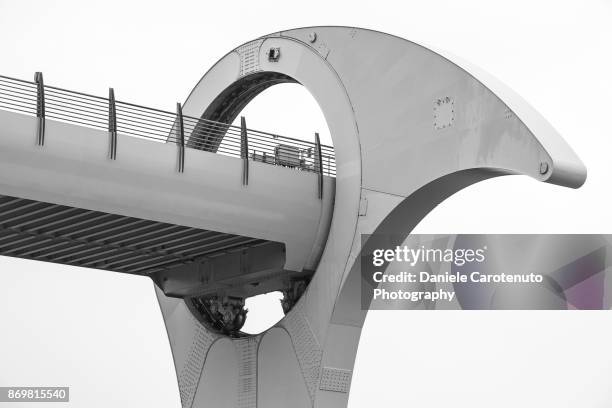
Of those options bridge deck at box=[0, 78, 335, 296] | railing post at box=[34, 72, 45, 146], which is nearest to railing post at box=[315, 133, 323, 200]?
bridge deck at box=[0, 78, 335, 296]

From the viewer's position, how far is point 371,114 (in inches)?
1013

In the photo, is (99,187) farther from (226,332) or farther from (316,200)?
(226,332)

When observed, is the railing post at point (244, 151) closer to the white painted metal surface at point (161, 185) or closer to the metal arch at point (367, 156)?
the white painted metal surface at point (161, 185)

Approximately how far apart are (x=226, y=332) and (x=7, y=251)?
5794 mm

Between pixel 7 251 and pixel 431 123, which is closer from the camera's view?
pixel 431 123

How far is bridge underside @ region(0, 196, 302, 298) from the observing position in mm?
25234

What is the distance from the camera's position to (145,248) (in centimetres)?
2756

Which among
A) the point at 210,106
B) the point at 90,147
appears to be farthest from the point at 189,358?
the point at 90,147

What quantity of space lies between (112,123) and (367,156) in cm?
547

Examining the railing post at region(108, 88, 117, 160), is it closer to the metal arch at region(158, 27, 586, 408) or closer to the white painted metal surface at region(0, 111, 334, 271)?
the white painted metal surface at region(0, 111, 334, 271)

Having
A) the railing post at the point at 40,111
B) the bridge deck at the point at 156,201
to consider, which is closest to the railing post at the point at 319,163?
the bridge deck at the point at 156,201

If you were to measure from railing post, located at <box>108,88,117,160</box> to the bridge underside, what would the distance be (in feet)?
4.74

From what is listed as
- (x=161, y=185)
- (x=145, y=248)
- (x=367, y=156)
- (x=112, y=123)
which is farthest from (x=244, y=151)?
(x=145, y=248)

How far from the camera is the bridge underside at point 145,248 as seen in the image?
82.8ft
